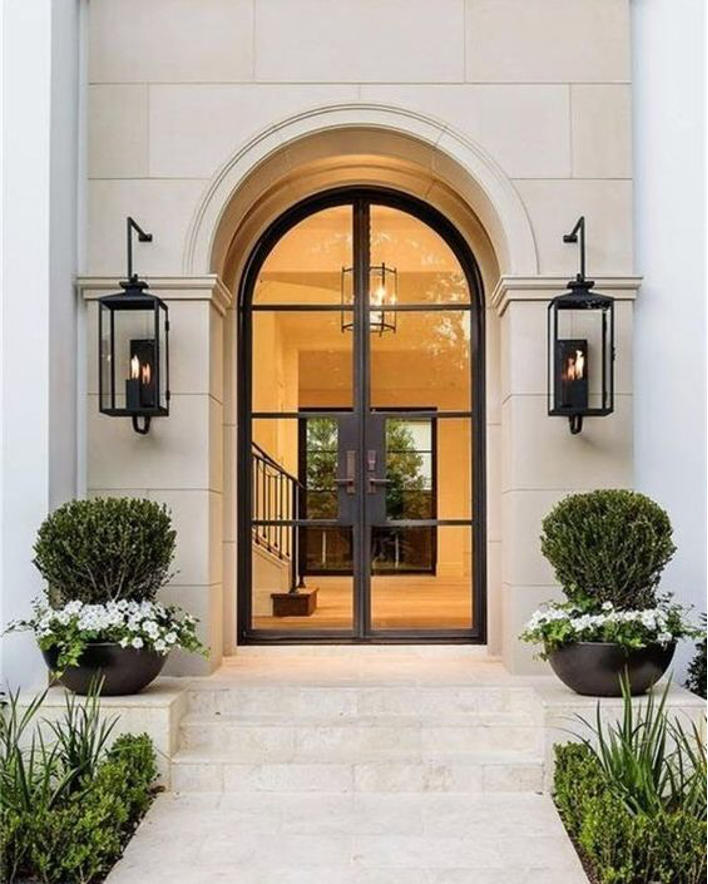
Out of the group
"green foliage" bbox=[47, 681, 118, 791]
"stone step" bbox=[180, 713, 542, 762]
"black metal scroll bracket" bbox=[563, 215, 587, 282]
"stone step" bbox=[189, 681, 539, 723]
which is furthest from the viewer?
"black metal scroll bracket" bbox=[563, 215, 587, 282]

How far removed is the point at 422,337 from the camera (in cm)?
639

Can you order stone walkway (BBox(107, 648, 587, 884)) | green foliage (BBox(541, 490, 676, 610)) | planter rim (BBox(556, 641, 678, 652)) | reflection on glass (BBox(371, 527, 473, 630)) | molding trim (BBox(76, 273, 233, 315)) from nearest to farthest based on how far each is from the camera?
stone walkway (BBox(107, 648, 587, 884)), planter rim (BBox(556, 641, 678, 652)), green foliage (BBox(541, 490, 676, 610)), molding trim (BBox(76, 273, 233, 315)), reflection on glass (BBox(371, 527, 473, 630))

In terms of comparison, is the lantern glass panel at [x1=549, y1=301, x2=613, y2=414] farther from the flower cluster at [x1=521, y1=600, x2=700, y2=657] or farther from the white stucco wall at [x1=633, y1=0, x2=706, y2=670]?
the flower cluster at [x1=521, y1=600, x2=700, y2=657]

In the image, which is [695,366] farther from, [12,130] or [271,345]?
[12,130]

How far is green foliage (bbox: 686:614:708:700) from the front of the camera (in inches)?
204

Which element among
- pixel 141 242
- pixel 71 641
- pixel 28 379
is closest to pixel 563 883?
pixel 71 641

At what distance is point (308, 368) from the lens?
6.39 metres

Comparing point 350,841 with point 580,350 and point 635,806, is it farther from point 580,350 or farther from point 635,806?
point 580,350

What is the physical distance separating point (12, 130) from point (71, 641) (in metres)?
2.70

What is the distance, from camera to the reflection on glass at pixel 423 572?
6312 mm

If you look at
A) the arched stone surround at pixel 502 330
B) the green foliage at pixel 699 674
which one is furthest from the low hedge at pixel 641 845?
the arched stone surround at pixel 502 330

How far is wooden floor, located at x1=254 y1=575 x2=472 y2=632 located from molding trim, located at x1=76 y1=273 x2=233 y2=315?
197cm

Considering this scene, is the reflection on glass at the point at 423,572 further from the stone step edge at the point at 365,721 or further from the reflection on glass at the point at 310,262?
the reflection on glass at the point at 310,262

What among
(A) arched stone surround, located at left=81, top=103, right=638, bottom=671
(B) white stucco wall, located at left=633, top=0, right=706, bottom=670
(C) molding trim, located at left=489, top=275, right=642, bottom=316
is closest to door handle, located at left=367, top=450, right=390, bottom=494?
(A) arched stone surround, located at left=81, top=103, right=638, bottom=671
